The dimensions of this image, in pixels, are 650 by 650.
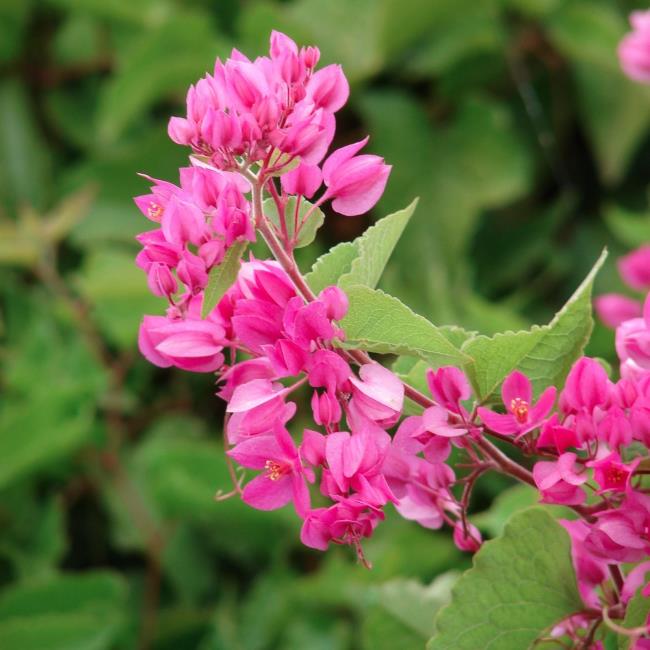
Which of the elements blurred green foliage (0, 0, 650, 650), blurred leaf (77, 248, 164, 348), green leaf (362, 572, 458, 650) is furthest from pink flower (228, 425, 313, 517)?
blurred leaf (77, 248, 164, 348)

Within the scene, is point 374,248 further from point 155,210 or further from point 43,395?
point 43,395

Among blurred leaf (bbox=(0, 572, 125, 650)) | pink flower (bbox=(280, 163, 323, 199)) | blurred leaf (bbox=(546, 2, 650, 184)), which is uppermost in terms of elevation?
pink flower (bbox=(280, 163, 323, 199))

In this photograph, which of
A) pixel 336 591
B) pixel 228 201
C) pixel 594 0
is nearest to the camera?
pixel 228 201

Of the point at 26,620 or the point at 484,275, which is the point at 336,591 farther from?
the point at 484,275

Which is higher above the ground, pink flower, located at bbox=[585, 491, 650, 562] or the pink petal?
the pink petal

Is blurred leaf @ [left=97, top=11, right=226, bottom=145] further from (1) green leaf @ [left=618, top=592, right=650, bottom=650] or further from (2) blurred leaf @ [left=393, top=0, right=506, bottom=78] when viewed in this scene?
(1) green leaf @ [left=618, top=592, right=650, bottom=650]

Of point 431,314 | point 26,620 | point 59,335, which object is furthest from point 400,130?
point 26,620

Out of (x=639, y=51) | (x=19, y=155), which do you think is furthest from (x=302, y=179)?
(x=19, y=155)
